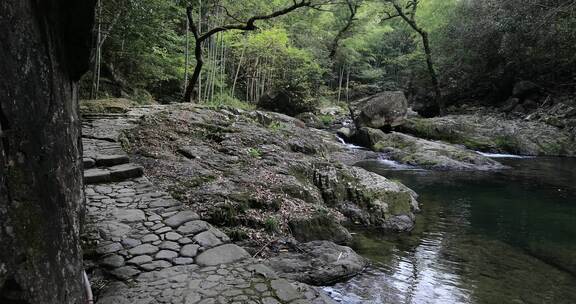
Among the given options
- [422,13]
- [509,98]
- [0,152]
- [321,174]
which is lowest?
[321,174]

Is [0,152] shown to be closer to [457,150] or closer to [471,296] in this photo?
[471,296]

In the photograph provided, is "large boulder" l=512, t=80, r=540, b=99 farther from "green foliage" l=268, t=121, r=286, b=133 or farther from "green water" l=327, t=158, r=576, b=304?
"green foliage" l=268, t=121, r=286, b=133

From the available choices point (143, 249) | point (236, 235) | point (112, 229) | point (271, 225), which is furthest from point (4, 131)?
point (271, 225)

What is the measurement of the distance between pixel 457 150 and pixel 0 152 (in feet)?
51.8

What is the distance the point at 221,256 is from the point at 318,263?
165 centimetres

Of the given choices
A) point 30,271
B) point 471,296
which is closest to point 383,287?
point 471,296

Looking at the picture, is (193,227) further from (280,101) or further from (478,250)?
(280,101)

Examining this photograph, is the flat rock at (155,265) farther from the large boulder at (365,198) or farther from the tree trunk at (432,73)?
the tree trunk at (432,73)

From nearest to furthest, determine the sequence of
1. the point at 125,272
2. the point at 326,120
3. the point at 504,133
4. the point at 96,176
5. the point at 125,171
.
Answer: the point at 125,272
the point at 96,176
the point at 125,171
the point at 504,133
the point at 326,120

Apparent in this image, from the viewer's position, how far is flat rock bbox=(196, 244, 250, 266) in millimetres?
3812

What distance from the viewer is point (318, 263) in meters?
5.12

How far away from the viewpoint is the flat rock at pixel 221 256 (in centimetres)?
381

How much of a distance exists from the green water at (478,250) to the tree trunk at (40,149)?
10.9 ft

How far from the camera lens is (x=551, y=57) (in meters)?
19.2
